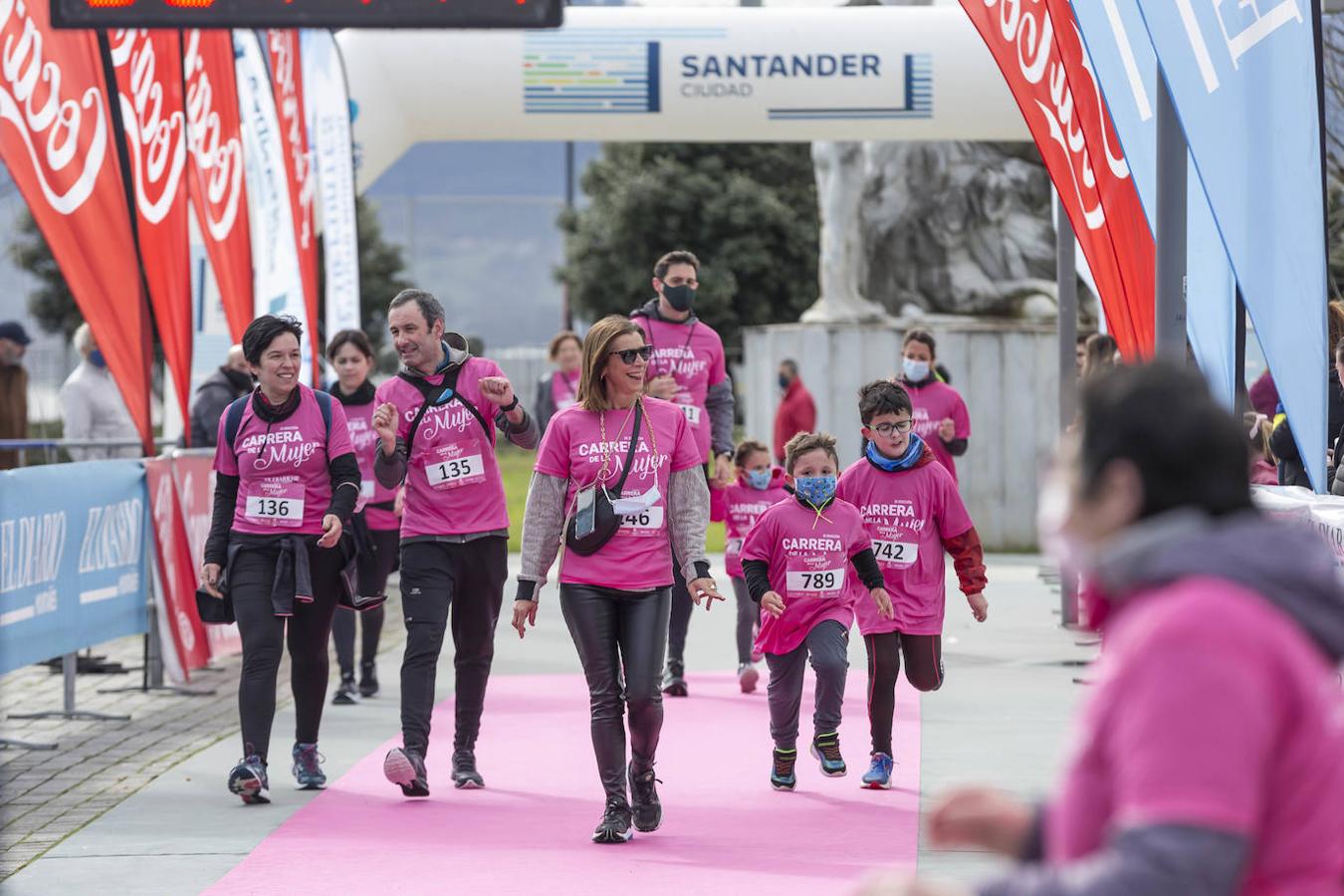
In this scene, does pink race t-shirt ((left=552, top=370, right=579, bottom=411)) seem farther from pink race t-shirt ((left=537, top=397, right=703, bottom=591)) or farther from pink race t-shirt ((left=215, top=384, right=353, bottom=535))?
pink race t-shirt ((left=537, top=397, right=703, bottom=591))

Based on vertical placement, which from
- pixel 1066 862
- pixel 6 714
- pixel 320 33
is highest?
pixel 320 33

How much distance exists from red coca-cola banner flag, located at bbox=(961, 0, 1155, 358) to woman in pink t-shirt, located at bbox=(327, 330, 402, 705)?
336 cm

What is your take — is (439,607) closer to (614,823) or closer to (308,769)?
(308,769)

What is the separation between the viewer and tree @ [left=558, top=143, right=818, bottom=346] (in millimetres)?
45125

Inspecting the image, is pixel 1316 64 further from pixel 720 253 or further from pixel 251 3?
pixel 720 253

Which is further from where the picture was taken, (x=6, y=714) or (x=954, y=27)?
(x=954, y=27)

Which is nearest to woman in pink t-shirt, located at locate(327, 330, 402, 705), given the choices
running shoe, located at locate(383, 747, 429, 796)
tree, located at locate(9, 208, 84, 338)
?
running shoe, located at locate(383, 747, 429, 796)

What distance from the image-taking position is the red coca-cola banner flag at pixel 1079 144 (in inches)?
306

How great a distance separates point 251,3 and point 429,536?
223 centimetres

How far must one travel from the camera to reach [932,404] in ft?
39.0

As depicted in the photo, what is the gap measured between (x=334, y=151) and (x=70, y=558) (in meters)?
6.13

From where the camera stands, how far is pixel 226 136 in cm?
1258

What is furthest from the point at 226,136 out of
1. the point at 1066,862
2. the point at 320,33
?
the point at 1066,862

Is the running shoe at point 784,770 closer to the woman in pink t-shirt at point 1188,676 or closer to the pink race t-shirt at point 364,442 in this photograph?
the pink race t-shirt at point 364,442
